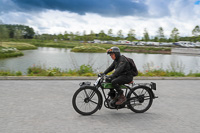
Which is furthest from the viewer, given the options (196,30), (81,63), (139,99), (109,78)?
(196,30)

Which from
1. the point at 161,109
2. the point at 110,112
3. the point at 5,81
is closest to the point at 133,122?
the point at 110,112

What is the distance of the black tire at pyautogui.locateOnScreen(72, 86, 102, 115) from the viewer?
4.69m

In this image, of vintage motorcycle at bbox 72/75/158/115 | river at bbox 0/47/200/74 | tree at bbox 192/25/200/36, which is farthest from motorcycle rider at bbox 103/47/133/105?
tree at bbox 192/25/200/36

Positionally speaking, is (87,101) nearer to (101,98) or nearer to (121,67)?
(101,98)

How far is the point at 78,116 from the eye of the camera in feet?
15.2

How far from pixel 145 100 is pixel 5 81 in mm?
6147

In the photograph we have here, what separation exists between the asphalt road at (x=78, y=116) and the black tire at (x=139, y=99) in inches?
6.2

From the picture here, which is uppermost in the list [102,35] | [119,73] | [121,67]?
[102,35]

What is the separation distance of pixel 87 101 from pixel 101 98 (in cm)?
35

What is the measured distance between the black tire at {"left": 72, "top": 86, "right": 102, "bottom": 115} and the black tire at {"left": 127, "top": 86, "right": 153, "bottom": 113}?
82 cm

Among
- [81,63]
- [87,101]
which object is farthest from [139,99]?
Result: [81,63]

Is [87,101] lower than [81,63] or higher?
higher

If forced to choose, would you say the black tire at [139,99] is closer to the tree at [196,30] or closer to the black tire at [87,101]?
the black tire at [87,101]

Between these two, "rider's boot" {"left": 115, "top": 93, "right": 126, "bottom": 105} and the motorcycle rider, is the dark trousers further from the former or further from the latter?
"rider's boot" {"left": 115, "top": 93, "right": 126, "bottom": 105}
